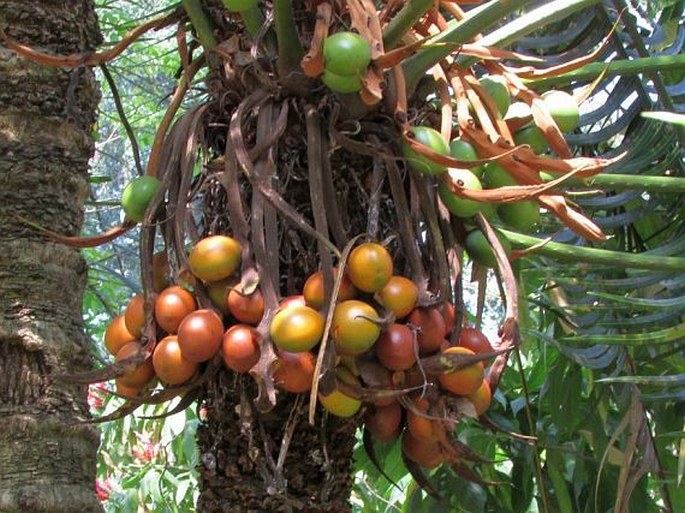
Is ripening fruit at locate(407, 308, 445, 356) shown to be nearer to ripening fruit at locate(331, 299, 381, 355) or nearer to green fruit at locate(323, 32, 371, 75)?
ripening fruit at locate(331, 299, 381, 355)

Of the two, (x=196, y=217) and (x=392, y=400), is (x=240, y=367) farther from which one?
(x=196, y=217)

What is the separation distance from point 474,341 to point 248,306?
0.19m

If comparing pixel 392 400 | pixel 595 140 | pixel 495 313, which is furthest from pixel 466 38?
pixel 495 313

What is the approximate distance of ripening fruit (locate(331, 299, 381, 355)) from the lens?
78 centimetres

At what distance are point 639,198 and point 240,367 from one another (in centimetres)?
92

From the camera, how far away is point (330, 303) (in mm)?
788

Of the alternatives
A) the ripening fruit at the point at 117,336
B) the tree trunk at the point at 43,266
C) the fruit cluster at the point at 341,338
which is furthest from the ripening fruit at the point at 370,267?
the tree trunk at the point at 43,266

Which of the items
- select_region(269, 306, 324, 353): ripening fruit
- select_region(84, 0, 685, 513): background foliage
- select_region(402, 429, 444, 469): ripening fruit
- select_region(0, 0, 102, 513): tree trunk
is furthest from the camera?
select_region(84, 0, 685, 513): background foliage

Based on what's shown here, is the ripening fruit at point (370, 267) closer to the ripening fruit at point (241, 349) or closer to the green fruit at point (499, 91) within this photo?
the ripening fruit at point (241, 349)

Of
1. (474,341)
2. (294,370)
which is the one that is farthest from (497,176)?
(294,370)

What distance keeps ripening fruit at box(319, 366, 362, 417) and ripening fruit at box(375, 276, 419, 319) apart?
0.06 meters

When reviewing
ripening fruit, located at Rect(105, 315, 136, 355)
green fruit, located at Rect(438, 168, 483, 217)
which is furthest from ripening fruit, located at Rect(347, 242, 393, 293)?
ripening fruit, located at Rect(105, 315, 136, 355)

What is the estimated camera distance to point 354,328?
782 mm

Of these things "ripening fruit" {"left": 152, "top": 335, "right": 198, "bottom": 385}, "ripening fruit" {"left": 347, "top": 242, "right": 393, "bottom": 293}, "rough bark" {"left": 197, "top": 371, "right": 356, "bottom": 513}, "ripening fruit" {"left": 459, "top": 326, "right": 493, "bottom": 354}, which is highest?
"ripening fruit" {"left": 347, "top": 242, "right": 393, "bottom": 293}
